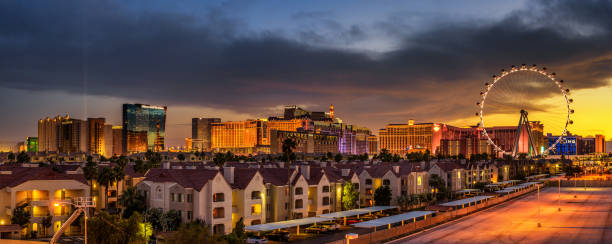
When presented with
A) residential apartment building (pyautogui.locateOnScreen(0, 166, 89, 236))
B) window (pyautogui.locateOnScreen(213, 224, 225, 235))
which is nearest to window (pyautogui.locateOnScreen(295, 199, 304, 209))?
window (pyautogui.locateOnScreen(213, 224, 225, 235))

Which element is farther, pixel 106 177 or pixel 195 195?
pixel 106 177

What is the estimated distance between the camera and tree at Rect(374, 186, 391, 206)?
366ft

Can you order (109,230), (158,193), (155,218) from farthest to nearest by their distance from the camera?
(158,193) → (155,218) → (109,230)

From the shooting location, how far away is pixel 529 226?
89938 millimetres

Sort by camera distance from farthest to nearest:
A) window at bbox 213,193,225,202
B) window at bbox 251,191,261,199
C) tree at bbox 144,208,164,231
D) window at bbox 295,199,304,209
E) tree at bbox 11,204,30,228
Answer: window at bbox 295,199,304,209 → window at bbox 251,191,261,199 → window at bbox 213,193,225,202 → tree at bbox 11,204,30,228 → tree at bbox 144,208,164,231

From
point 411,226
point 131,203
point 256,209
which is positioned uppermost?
point 131,203

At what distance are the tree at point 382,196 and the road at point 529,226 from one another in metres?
16.7

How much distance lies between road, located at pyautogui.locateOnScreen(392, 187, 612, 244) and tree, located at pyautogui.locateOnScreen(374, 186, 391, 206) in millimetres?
16732

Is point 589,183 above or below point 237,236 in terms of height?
below

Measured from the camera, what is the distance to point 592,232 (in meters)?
83.9

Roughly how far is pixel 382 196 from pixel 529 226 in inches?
1173

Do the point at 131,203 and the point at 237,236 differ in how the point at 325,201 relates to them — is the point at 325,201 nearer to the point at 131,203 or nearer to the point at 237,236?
the point at 131,203

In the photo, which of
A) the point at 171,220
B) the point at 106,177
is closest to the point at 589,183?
the point at 106,177

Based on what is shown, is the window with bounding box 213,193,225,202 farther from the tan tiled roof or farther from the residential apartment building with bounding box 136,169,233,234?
the tan tiled roof
